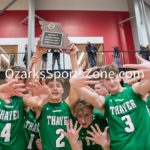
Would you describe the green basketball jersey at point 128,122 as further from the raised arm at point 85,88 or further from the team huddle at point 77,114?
the raised arm at point 85,88

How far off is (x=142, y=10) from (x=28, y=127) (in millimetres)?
10227

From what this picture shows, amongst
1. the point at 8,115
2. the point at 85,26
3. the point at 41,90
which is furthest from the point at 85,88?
the point at 85,26

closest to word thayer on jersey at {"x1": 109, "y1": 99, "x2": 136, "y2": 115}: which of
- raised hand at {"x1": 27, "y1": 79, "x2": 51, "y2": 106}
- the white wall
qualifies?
raised hand at {"x1": 27, "y1": 79, "x2": 51, "y2": 106}

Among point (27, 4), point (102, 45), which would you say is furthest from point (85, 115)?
point (27, 4)

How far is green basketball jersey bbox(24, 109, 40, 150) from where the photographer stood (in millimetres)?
2332

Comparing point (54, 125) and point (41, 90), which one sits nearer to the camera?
point (41, 90)

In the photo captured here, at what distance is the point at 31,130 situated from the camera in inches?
94.7

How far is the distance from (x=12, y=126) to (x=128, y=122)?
56.0 inches

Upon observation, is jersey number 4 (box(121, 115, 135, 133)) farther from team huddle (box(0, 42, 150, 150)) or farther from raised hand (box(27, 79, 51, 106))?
raised hand (box(27, 79, 51, 106))

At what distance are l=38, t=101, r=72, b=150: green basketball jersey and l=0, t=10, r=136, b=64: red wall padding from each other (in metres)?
8.25

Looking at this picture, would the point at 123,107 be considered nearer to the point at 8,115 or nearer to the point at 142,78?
the point at 142,78

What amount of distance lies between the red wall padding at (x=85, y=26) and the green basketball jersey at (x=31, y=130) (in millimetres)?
8199

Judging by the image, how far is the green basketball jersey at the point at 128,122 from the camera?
1746mm

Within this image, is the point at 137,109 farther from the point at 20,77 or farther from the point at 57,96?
the point at 20,77
